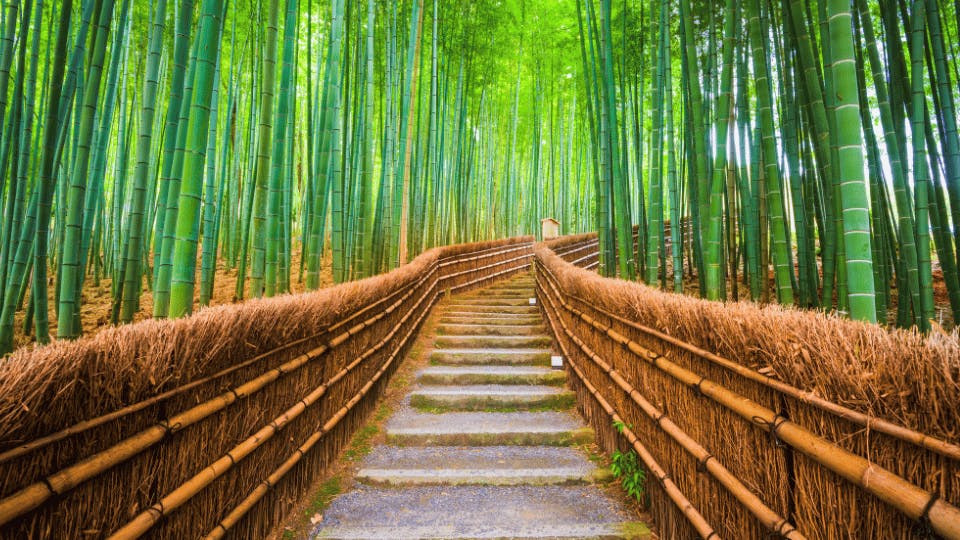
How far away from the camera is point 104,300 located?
526 cm

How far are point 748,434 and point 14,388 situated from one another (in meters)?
1.56

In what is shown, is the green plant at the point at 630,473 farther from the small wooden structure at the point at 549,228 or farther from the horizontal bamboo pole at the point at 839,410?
the small wooden structure at the point at 549,228

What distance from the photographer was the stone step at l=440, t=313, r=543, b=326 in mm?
4871

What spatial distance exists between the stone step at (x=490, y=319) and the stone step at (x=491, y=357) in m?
0.95

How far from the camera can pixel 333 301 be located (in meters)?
2.23

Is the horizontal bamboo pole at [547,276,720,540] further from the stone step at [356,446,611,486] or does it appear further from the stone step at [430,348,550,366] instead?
the stone step at [430,348,550,366]

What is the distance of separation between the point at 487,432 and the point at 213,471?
1.51 metres

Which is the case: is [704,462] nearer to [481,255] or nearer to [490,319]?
[490,319]

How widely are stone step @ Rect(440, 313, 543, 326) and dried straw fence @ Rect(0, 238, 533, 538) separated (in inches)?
95.8

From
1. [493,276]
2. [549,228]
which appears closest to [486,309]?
[493,276]

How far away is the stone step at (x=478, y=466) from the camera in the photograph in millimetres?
2166

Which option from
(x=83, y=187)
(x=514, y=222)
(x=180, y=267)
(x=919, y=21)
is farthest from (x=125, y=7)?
(x=514, y=222)

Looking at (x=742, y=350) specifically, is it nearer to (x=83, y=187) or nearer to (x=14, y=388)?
(x=14, y=388)

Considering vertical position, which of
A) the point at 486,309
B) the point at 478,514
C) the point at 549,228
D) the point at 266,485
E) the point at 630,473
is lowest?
the point at 478,514
